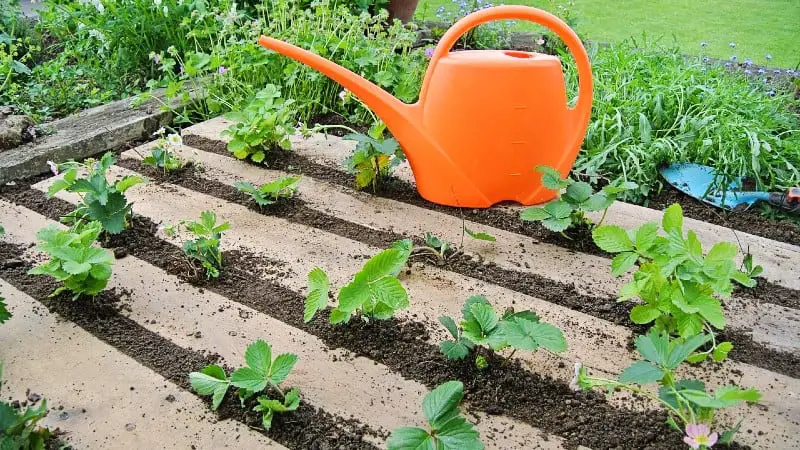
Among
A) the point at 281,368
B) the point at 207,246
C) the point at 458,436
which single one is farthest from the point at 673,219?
the point at 207,246

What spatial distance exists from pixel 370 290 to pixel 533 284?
34 cm

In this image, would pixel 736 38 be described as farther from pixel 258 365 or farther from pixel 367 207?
pixel 258 365

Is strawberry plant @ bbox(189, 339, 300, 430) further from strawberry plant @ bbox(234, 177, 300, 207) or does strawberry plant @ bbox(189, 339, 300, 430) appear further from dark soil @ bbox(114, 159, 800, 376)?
strawberry plant @ bbox(234, 177, 300, 207)

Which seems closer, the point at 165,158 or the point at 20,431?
the point at 20,431

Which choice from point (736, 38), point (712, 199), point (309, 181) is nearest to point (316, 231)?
point (309, 181)

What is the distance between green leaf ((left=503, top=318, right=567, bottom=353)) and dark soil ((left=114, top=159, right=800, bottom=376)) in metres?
0.23

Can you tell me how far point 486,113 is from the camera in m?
1.19

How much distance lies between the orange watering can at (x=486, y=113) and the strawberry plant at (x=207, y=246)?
1.12ft

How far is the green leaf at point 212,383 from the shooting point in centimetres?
80

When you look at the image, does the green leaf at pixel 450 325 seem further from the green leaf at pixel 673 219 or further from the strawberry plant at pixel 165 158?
the strawberry plant at pixel 165 158

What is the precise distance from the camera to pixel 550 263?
3.72 feet

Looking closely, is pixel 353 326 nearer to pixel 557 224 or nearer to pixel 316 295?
pixel 316 295

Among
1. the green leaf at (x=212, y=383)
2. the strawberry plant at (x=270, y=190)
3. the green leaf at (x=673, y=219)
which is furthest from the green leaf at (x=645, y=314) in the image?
the strawberry plant at (x=270, y=190)

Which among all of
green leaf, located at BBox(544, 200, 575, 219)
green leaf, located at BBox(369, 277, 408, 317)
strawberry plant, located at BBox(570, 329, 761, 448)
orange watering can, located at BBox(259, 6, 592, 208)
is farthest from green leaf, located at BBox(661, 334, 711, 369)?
orange watering can, located at BBox(259, 6, 592, 208)
